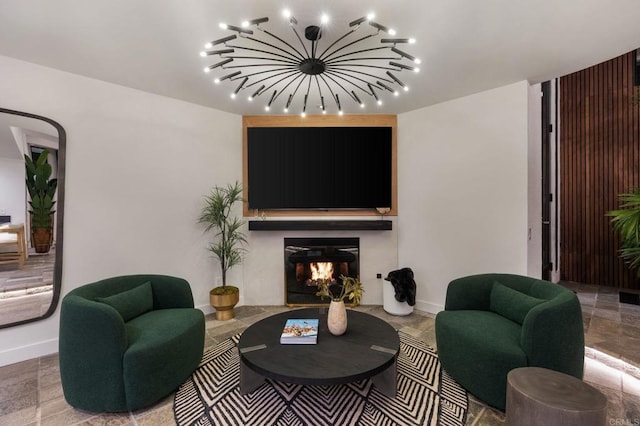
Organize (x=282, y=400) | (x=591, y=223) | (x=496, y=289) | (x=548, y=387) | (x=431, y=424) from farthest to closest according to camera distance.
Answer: (x=591, y=223)
(x=496, y=289)
(x=282, y=400)
(x=431, y=424)
(x=548, y=387)

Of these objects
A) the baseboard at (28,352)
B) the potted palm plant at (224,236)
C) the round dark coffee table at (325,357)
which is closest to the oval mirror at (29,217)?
the baseboard at (28,352)

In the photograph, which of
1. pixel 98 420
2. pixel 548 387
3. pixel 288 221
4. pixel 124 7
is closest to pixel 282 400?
pixel 98 420

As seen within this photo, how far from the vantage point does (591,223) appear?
4.99 metres

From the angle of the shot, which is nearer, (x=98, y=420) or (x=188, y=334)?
(x=98, y=420)

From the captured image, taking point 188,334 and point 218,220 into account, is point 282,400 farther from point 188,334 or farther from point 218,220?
point 218,220

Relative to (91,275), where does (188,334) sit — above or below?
below

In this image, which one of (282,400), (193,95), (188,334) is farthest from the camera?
(193,95)

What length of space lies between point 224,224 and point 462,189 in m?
3.12

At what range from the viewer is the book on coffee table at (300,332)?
2.17 m

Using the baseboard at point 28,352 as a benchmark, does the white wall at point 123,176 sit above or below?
above

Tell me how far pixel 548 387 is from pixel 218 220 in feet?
11.5

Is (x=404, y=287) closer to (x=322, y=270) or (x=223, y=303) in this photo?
→ (x=322, y=270)

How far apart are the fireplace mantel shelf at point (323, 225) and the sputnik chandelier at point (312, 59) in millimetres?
1584

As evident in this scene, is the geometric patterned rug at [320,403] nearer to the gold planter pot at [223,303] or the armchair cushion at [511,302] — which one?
the armchair cushion at [511,302]
